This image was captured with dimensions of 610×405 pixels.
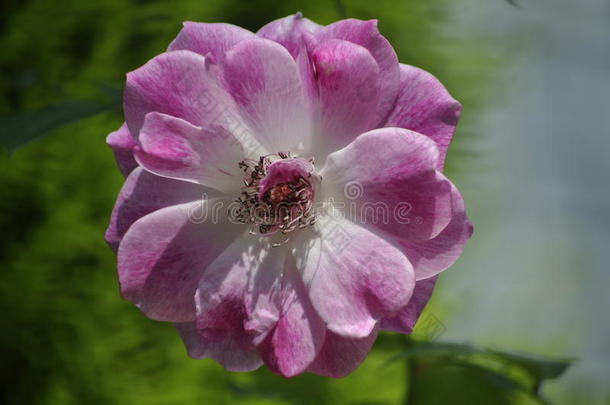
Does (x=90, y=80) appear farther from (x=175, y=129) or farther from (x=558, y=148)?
(x=558, y=148)

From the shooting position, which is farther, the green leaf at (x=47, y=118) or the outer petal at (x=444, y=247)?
the green leaf at (x=47, y=118)

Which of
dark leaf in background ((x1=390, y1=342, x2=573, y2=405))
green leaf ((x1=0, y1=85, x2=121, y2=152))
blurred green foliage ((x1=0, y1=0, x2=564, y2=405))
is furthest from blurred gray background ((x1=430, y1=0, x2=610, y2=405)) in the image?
green leaf ((x1=0, y1=85, x2=121, y2=152))

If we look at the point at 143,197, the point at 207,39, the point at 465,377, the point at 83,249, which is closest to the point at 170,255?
the point at 143,197

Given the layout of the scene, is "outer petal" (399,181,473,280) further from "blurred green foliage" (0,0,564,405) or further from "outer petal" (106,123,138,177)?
"blurred green foliage" (0,0,564,405)

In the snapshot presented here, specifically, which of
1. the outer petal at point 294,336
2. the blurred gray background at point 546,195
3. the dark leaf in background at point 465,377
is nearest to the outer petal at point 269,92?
the outer petal at point 294,336

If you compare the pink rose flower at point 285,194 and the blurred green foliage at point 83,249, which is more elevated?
the pink rose flower at point 285,194

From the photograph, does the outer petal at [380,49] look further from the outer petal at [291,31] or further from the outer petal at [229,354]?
the outer petal at [229,354]

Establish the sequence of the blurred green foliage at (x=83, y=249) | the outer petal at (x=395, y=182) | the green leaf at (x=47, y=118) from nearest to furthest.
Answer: the outer petal at (x=395, y=182)
the green leaf at (x=47, y=118)
the blurred green foliage at (x=83, y=249)
